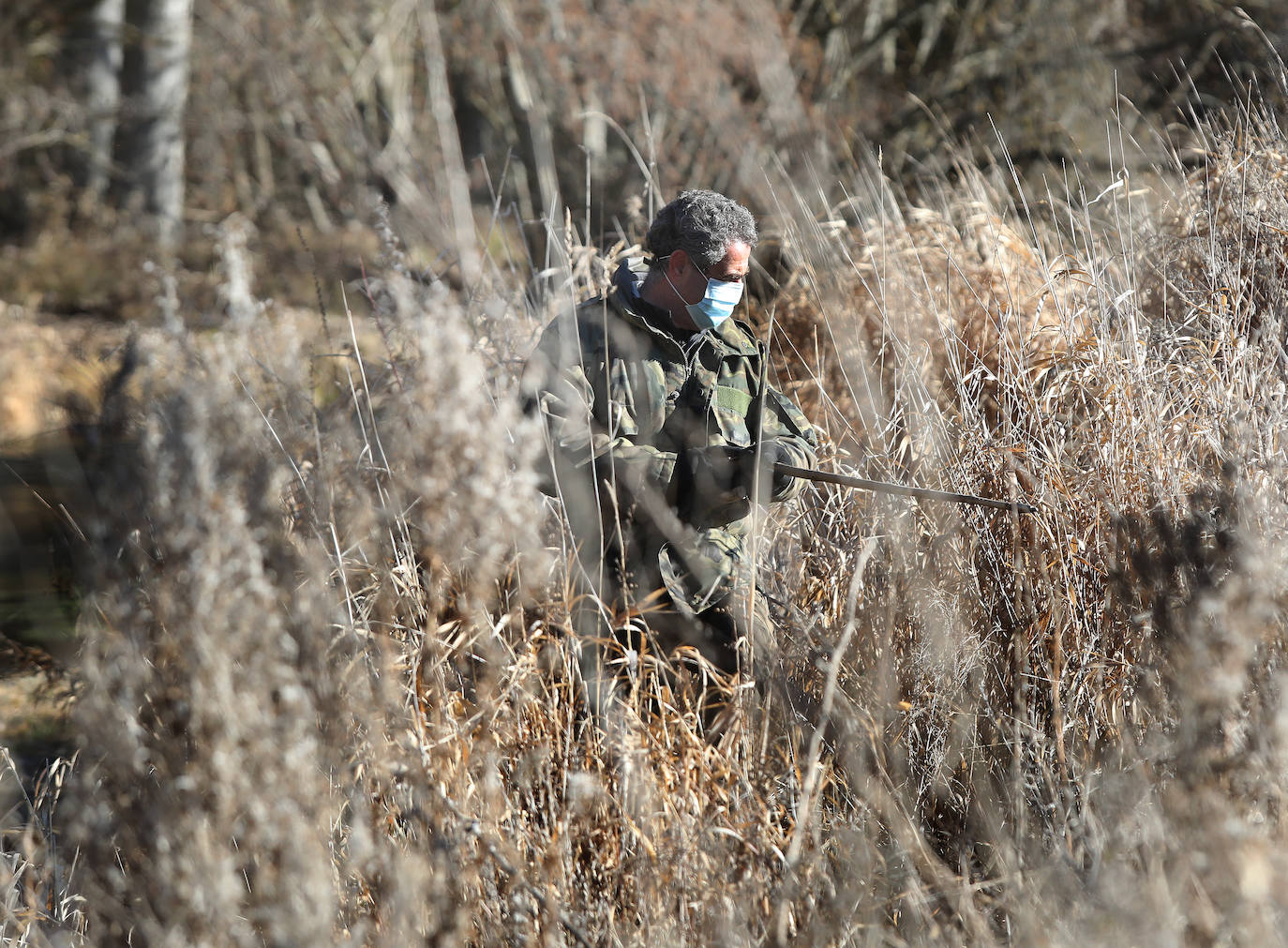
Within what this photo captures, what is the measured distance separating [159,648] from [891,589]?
129 centimetres

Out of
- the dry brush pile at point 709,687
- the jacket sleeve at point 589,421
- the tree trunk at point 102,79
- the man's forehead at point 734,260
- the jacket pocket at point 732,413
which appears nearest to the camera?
the dry brush pile at point 709,687

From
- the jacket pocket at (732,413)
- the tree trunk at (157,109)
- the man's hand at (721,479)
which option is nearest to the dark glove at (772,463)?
the man's hand at (721,479)

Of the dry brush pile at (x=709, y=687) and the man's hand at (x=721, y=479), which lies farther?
the man's hand at (x=721, y=479)

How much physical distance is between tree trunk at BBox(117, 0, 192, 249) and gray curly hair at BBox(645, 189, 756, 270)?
7.86 meters

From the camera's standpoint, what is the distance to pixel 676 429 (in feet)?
7.46

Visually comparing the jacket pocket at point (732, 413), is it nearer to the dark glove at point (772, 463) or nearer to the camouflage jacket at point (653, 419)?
the camouflage jacket at point (653, 419)

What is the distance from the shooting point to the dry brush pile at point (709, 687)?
4.77ft

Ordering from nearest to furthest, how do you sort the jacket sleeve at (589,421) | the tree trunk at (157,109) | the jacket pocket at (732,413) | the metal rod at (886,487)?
the metal rod at (886,487), the jacket sleeve at (589,421), the jacket pocket at (732,413), the tree trunk at (157,109)

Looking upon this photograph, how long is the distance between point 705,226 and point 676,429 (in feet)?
1.44

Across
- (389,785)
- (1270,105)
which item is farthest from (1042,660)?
(1270,105)

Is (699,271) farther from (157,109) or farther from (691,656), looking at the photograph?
(157,109)

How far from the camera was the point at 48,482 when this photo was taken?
14.6 ft

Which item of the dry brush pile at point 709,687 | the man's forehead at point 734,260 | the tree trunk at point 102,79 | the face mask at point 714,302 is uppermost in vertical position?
the man's forehead at point 734,260

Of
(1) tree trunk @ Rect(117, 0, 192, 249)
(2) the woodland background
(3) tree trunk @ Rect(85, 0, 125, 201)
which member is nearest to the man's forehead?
(2) the woodland background
